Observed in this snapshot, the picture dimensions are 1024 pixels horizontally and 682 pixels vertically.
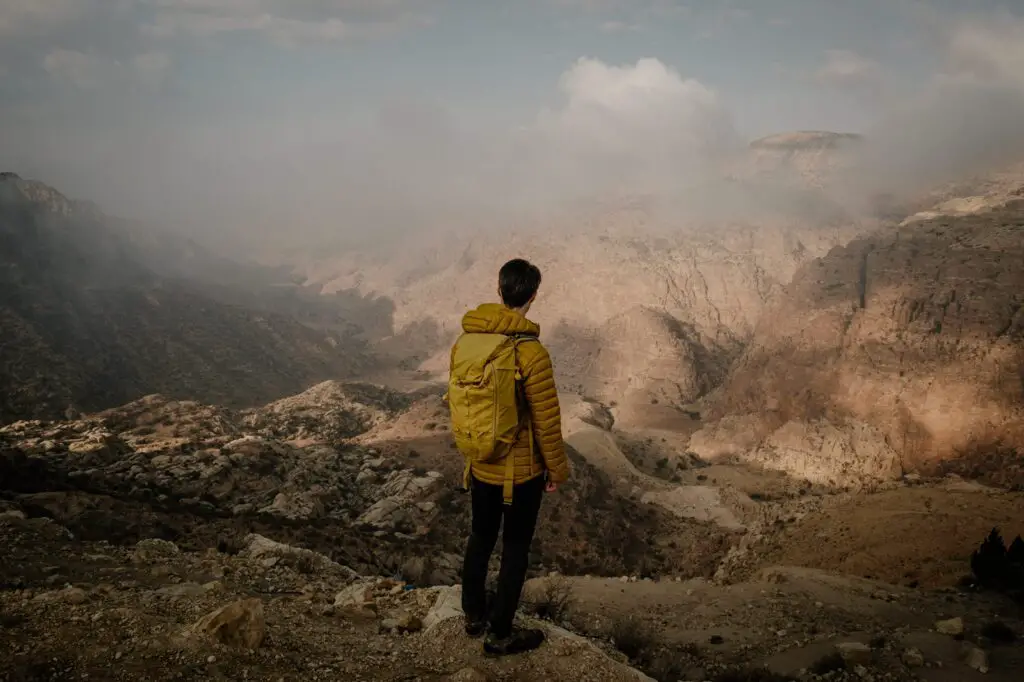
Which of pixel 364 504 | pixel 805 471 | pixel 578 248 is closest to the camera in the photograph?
pixel 364 504

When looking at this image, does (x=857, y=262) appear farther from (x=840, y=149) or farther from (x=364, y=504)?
(x=840, y=149)

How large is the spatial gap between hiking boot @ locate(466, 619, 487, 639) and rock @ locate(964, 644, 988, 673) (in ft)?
18.8

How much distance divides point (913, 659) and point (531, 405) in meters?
5.91

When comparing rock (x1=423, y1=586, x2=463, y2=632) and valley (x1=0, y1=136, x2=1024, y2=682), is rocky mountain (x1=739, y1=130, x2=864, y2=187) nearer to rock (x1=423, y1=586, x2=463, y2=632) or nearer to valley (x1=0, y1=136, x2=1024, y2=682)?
valley (x1=0, y1=136, x2=1024, y2=682)

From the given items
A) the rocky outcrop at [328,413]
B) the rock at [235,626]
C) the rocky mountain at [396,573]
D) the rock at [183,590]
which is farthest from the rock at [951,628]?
the rocky outcrop at [328,413]

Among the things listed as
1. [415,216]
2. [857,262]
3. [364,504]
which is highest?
[415,216]

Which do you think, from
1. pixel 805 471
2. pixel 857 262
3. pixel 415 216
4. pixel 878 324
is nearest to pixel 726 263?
pixel 857 262

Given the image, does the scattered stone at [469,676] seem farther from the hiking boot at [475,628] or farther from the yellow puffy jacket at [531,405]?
the yellow puffy jacket at [531,405]

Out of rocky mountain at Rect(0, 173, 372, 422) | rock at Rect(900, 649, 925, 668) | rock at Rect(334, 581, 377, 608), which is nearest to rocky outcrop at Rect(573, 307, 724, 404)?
rocky mountain at Rect(0, 173, 372, 422)

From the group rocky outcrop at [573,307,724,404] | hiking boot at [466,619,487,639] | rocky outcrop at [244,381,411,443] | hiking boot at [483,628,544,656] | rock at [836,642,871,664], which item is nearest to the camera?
hiking boot at [483,628,544,656]

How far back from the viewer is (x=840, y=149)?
9019 centimetres

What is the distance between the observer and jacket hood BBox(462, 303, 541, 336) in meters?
3.63

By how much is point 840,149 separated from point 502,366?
105 metres

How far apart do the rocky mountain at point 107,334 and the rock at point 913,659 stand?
3449 cm
